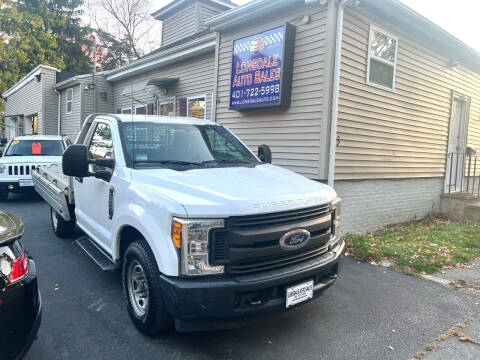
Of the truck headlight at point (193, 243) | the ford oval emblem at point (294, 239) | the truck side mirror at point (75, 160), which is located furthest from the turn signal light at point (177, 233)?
the truck side mirror at point (75, 160)

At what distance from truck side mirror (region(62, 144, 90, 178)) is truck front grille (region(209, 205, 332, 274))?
1.61 metres

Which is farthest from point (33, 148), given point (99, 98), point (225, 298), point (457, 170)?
point (457, 170)

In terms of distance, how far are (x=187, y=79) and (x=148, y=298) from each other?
8.80 metres

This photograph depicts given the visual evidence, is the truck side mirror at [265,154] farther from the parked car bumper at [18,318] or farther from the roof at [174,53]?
the roof at [174,53]

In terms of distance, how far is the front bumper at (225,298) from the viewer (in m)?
2.42

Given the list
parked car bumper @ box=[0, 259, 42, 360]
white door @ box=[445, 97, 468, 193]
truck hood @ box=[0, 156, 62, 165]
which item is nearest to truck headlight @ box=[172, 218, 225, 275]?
parked car bumper @ box=[0, 259, 42, 360]

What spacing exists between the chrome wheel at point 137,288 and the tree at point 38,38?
24.8 m

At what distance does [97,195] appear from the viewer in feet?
12.9

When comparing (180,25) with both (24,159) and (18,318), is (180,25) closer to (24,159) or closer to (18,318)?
(24,159)

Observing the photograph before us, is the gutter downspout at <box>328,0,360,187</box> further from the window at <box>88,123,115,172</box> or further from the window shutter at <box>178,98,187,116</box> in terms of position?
the window shutter at <box>178,98,187,116</box>

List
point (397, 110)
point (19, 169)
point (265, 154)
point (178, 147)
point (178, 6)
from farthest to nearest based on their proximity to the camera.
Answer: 1. point (178, 6)
2. point (19, 169)
3. point (397, 110)
4. point (265, 154)
5. point (178, 147)

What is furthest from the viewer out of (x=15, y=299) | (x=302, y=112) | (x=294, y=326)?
(x=302, y=112)

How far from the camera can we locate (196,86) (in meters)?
10.2

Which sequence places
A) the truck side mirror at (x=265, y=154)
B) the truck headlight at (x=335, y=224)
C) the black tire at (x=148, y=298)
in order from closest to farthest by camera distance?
the black tire at (x=148, y=298), the truck headlight at (x=335, y=224), the truck side mirror at (x=265, y=154)
